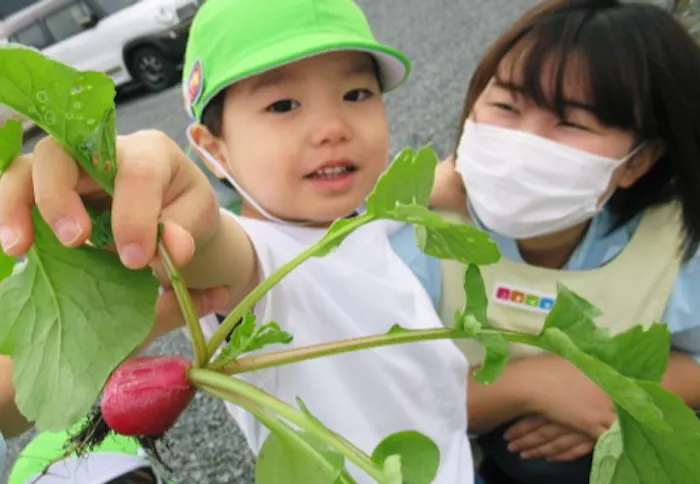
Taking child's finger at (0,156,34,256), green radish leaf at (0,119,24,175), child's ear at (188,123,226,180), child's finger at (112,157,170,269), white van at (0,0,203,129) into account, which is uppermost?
green radish leaf at (0,119,24,175)

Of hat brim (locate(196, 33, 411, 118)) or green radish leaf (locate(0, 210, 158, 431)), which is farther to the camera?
hat brim (locate(196, 33, 411, 118))

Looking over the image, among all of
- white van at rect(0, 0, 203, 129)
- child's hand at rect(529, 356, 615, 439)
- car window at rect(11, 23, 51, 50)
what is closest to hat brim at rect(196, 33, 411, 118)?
child's hand at rect(529, 356, 615, 439)

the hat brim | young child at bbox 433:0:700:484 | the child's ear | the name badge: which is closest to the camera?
the hat brim

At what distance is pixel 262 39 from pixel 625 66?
447 mm

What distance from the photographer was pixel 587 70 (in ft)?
2.85

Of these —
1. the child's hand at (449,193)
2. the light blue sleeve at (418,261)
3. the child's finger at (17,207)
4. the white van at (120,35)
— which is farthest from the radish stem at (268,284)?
the white van at (120,35)

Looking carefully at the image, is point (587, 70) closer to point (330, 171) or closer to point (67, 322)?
point (330, 171)

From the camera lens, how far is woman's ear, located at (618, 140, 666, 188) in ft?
3.16

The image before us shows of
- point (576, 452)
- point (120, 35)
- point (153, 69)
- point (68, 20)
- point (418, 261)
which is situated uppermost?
point (418, 261)

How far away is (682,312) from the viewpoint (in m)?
1.01

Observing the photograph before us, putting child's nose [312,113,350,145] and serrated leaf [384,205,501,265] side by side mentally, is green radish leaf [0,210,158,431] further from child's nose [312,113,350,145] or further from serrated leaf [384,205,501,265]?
child's nose [312,113,350,145]

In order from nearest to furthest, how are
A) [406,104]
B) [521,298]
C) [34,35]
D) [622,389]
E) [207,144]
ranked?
[622,389], [207,144], [521,298], [406,104], [34,35]

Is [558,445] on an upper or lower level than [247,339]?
lower

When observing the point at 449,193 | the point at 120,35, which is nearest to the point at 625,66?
the point at 449,193
